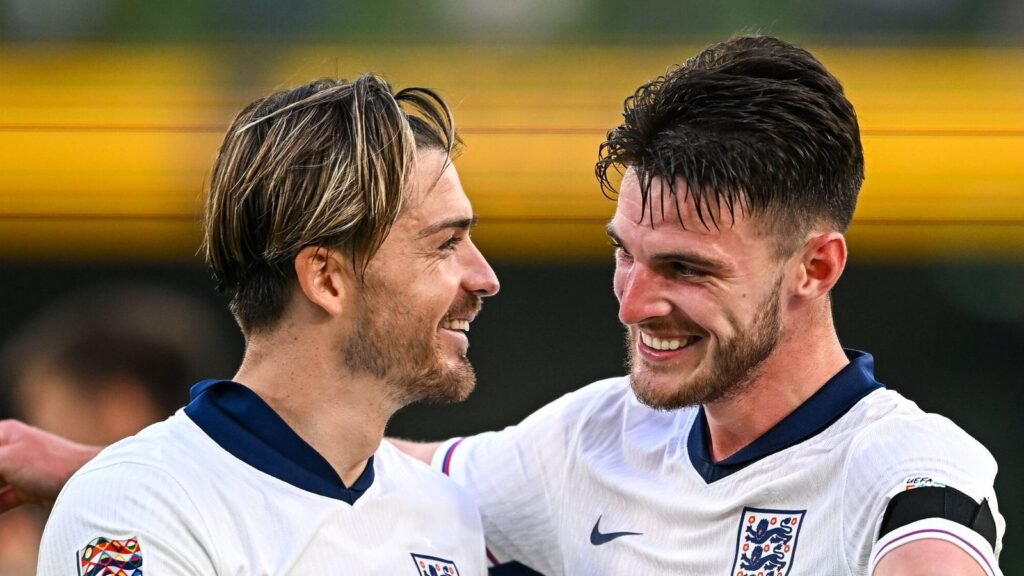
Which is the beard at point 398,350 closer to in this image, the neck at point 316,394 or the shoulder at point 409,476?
the neck at point 316,394

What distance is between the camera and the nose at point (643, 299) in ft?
8.83

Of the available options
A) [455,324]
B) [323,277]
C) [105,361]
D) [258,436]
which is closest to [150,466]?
[258,436]

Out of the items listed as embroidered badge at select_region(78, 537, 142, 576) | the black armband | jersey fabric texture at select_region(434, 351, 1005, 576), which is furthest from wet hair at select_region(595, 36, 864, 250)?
embroidered badge at select_region(78, 537, 142, 576)

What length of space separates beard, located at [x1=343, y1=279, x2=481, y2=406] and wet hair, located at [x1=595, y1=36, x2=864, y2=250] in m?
0.51

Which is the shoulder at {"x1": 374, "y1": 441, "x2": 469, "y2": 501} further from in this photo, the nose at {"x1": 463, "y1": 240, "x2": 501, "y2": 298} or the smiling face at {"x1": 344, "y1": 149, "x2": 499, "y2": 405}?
the nose at {"x1": 463, "y1": 240, "x2": 501, "y2": 298}

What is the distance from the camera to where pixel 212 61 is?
15.3 feet

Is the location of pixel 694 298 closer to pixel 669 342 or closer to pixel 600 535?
pixel 669 342

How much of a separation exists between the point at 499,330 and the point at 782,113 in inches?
88.4

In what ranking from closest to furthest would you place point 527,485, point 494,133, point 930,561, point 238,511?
point 930,561, point 238,511, point 527,485, point 494,133

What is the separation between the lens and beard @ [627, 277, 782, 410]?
106 inches

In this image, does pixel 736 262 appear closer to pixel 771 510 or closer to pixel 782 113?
pixel 782 113

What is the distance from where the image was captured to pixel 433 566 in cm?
270

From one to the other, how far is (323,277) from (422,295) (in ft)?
0.66

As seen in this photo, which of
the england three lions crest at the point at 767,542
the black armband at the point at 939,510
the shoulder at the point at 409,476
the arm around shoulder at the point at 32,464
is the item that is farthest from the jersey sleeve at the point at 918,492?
the arm around shoulder at the point at 32,464
